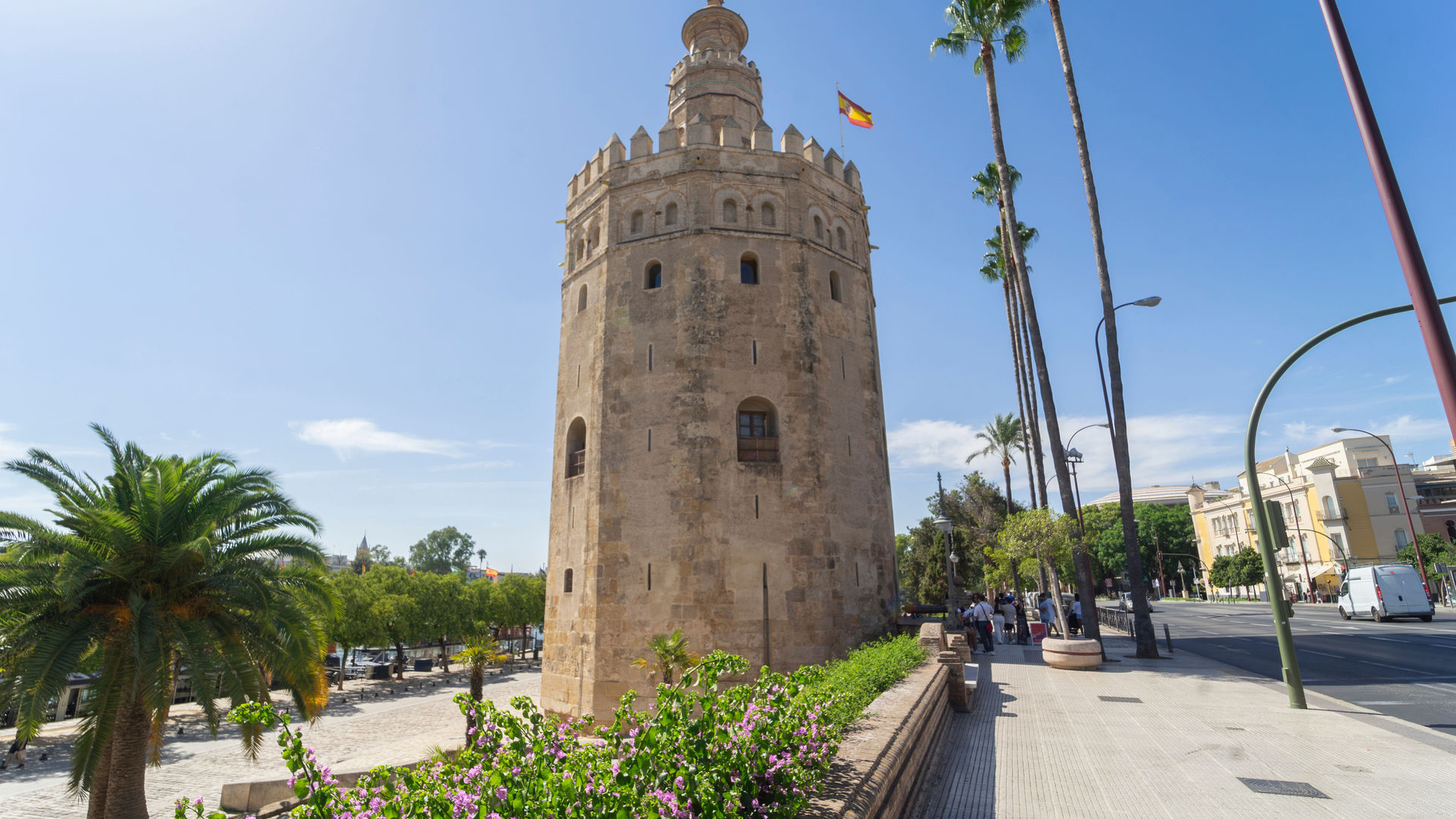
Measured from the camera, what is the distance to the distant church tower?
607 inches

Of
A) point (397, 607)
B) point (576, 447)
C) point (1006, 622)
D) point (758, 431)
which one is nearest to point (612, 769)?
point (758, 431)

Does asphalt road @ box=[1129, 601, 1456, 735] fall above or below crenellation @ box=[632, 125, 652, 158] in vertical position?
below

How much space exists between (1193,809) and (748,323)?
12794mm

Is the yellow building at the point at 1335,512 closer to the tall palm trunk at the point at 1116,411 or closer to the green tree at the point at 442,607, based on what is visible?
the tall palm trunk at the point at 1116,411

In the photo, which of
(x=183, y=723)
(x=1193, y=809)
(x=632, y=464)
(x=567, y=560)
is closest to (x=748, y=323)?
(x=632, y=464)

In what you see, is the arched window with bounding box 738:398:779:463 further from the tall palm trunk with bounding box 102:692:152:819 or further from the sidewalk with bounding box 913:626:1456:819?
the tall palm trunk with bounding box 102:692:152:819

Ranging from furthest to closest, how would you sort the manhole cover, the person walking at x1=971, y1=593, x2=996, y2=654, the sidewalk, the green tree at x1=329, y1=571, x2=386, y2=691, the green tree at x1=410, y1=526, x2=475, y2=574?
the green tree at x1=410, y1=526, x2=475, y2=574, the green tree at x1=329, y1=571, x2=386, y2=691, the person walking at x1=971, y1=593, x2=996, y2=654, the manhole cover, the sidewalk

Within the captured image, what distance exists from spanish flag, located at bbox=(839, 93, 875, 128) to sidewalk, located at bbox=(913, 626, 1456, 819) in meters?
15.0

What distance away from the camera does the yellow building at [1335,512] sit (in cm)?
4919

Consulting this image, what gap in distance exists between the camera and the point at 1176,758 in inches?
287

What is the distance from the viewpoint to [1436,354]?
4.63 metres

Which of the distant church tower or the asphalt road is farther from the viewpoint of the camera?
the distant church tower

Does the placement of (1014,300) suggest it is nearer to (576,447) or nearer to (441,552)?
(576,447)

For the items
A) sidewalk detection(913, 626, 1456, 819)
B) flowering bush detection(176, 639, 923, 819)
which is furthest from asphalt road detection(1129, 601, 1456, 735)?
flowering bush detection(176, 639, 923, 819)
